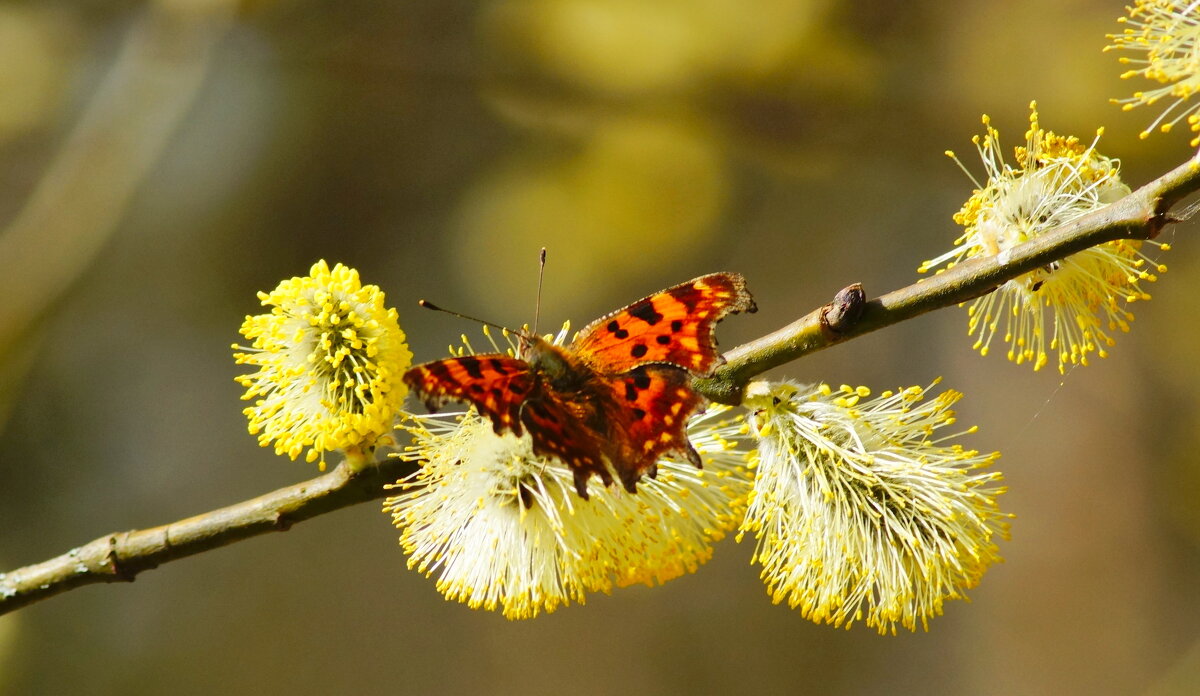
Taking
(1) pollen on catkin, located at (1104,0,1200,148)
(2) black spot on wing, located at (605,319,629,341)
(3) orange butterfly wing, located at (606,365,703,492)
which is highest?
(1) pollen on catkin, located at (1104,0,1200,148)

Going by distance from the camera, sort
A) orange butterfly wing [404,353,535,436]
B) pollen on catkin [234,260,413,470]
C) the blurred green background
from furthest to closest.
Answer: the blurred green background → pollen on catkin [234,260,413,470] → orange butterfly wing [404,353,535,436]

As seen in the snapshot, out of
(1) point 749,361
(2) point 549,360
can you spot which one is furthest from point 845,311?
(2) point 549,360

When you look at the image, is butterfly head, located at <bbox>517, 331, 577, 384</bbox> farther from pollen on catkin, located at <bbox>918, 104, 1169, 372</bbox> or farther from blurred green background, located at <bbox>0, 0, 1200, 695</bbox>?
blurred green background, located at <bbox>0, 0, 1200, 695</bbox>

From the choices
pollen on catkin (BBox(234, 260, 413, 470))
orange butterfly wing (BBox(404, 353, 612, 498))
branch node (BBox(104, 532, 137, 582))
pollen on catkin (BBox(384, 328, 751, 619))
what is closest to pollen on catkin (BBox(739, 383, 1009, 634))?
pollen on catkin (BBox(384, 328, 751, 619))

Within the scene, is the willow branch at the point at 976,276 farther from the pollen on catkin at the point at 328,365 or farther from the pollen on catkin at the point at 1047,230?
the pollen on catkin at the point at 328,365

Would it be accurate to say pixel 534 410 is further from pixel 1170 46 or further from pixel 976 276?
pixel 1170 46

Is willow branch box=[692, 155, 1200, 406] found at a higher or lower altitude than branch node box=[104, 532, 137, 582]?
lower

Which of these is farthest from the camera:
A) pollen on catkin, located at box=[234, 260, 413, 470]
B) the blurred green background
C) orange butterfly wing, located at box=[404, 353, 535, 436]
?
the blurred green background

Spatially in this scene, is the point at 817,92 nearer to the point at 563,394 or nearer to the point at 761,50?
the point at 761,50
